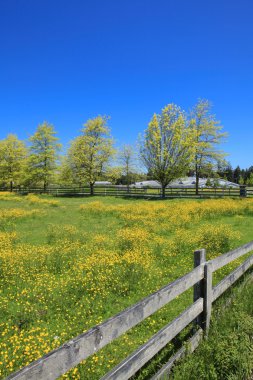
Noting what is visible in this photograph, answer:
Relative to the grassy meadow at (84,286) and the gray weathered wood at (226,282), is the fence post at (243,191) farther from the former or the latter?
the gray weathered wood at (226,282)

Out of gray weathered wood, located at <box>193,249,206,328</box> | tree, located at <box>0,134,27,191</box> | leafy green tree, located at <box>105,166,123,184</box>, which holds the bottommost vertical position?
gray weathered wood, located at <box>193,249,206,328</box>

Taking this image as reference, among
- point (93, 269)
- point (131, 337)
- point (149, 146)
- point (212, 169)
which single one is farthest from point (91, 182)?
point (131, 337)

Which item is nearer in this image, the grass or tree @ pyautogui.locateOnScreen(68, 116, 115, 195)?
the grass

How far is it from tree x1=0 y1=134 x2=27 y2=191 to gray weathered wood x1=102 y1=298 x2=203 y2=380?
5443 cm

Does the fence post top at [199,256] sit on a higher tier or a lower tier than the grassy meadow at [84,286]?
higher

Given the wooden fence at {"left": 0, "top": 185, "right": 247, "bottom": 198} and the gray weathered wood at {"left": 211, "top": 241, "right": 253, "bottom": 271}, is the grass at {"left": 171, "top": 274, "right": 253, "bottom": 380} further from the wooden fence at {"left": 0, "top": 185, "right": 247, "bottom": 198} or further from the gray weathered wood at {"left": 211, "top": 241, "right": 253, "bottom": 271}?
the wooden fence at {"left": 0, "top": 185, "right": 247, "bottom": 198}

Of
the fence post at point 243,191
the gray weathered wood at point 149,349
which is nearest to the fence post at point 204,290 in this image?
the gray weathered wood at point 149,349

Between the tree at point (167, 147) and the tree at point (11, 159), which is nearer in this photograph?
the tree at point (167, 147)

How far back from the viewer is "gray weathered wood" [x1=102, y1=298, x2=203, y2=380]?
9.62ft

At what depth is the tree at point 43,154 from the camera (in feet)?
164

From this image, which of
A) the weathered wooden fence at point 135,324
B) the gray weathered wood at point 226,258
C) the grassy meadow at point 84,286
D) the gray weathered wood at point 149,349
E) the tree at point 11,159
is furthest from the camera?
the tree at point 11,159

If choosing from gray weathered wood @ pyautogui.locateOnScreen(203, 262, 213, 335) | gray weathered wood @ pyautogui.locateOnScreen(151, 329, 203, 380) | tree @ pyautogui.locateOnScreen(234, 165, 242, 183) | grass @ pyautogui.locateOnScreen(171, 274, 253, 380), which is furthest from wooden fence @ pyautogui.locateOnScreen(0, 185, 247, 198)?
tree @ pyautogui.locateOnScreen(234, 165, 242, 183)

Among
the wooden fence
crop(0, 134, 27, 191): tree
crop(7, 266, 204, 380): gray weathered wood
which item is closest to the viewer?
crop(7, 266, 204, 380): gray weathered wood

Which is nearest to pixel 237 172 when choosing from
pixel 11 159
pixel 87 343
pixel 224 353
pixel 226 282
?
pixel 11 159
